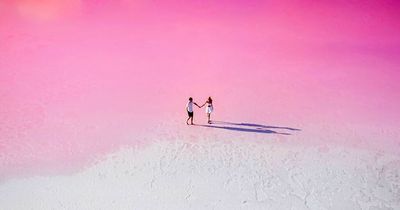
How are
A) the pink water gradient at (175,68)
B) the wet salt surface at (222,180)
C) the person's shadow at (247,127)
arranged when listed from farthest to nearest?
the pink water gradient at (175,68) → the person's shadow at (247,127) → the wet salt surface at (222,180)

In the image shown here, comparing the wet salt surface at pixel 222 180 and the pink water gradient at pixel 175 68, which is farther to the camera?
the pink water gradient at pixel 175 68

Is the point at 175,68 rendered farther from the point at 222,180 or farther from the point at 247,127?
the point at 222,180

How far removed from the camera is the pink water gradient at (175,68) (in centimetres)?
1232

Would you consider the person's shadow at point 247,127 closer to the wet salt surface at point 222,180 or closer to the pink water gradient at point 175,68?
the pink water gradient at point 175,68

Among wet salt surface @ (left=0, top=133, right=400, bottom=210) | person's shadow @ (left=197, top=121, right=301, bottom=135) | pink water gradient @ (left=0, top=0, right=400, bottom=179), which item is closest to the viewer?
wet salt surface @ (left=0, top=133, right=400, bottom=210)

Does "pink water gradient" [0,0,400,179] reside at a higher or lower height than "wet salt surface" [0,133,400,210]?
higher

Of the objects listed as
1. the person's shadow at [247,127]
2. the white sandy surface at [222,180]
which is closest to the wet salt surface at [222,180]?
the white sandy surface at [222,180]

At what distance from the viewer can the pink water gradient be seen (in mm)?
12320

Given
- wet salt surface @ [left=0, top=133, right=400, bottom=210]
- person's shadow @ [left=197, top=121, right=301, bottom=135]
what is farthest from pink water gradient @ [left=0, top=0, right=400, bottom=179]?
wet salt surface @ [left=0, top=133, right=400, bottom=210]

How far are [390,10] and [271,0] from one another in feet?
24.6

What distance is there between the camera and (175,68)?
655 inches

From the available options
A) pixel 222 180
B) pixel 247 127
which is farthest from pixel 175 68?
pixel 222 180

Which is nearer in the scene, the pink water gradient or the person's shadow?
the person's shadow

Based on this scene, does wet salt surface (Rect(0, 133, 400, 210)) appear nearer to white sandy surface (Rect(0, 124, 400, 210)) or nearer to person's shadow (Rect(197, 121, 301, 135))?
white sandy surface (Rect(0, 124, 400, 210))
